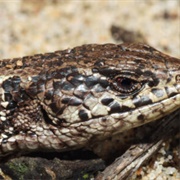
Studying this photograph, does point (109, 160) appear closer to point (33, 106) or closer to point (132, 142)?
point (132, 142)

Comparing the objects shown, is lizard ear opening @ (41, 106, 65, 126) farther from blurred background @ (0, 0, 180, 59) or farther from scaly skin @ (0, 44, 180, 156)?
blurred background @ (0, 0, 180, 59)

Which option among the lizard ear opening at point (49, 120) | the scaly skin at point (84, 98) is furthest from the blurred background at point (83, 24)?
the lizard ear opening at point (49, 120)

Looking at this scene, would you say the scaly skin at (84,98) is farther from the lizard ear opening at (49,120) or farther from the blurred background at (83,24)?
the blurred background at (83,24)

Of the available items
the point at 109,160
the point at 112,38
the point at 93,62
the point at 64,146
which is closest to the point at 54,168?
the point at 64,146

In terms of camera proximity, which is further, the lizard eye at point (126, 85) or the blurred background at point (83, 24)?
the blurred background at point (83, 24)

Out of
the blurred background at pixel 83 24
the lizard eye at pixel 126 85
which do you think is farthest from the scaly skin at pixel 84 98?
the blurred background at pixel 83 24

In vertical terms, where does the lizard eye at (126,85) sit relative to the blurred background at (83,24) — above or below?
below

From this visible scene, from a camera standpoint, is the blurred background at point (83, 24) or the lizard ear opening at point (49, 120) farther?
the blurred background at point (83, 24)
